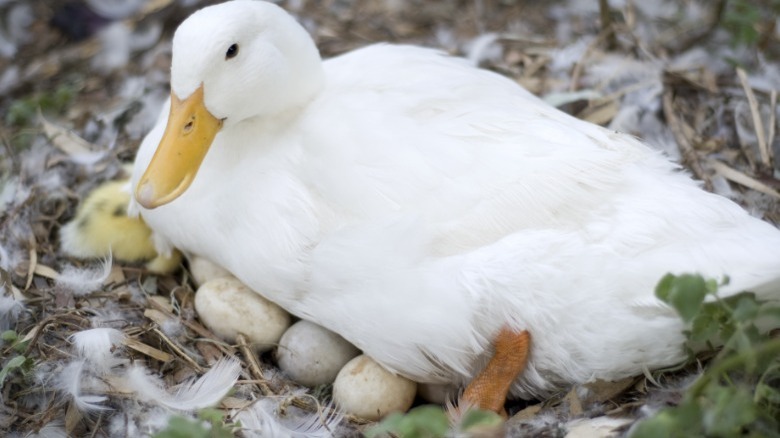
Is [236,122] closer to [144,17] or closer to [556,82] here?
[556,82]

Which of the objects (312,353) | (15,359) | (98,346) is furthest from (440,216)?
(15,359)

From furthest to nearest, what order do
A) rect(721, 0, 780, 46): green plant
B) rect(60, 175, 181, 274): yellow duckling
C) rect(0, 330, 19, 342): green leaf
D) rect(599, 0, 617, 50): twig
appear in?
rect(599, 0, 617, 50): twig → rect(721, 0, 780, 46): green plant → rect(60, 175, 181, 274): yellow duckling → rect(0, 330, 19, 342): green leaf

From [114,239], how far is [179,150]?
590 millimetres

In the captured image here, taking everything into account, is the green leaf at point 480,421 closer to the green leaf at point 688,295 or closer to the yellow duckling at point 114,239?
the green leaf at point 688,295

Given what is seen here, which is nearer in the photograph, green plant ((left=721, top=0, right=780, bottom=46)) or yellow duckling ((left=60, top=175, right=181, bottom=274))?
yellow duckling ((left=60, top=175, right=181, bottom=274))

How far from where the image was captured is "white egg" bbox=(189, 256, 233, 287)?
2432mm

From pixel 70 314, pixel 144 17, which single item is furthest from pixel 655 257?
pixel 144 17

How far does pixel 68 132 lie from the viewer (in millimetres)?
3041

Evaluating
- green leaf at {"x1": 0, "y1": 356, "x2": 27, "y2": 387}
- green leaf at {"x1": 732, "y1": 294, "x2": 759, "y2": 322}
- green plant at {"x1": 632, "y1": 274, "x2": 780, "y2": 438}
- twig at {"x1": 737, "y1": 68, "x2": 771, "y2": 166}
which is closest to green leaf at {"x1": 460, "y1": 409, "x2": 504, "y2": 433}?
green plant at {"x1": 632, "y1": 274, "x2": 780, "y2": 438}

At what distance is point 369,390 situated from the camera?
2092 mm

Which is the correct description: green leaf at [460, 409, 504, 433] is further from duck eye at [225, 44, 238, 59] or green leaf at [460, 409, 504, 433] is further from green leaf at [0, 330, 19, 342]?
green leaf at [0, 330, 19, 342]

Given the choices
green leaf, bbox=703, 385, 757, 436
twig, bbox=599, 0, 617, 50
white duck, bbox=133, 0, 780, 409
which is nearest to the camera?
green leaf, bbox=703, 385, 757, 436

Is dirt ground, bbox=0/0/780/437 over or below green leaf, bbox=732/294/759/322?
below

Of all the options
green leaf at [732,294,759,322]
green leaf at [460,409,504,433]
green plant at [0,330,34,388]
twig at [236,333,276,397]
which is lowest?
twig at [236,333,276,397]
